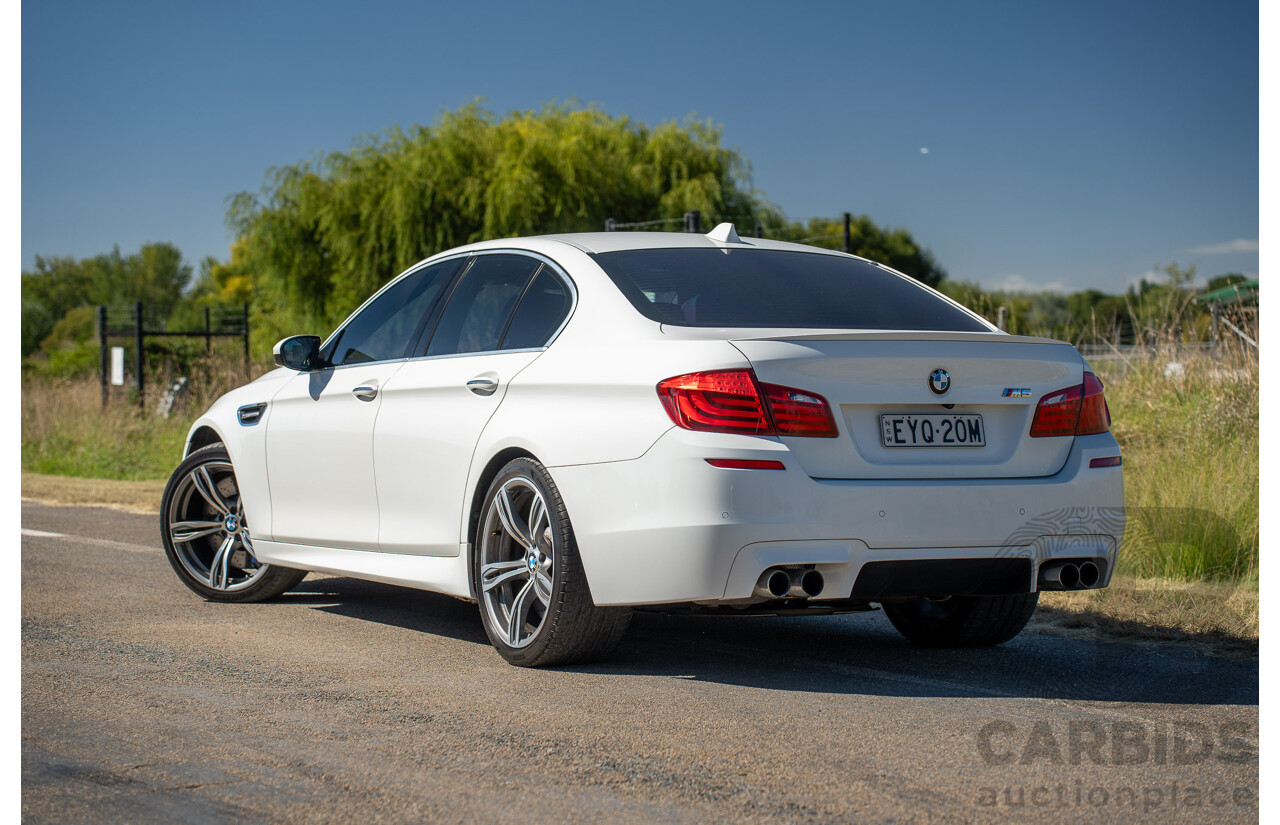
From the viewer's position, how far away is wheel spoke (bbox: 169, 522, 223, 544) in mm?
7223

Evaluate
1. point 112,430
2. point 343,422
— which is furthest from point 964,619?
Answer: point 112,430

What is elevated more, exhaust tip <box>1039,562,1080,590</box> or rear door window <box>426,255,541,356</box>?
rear door window <box>426,255,541,356</box>

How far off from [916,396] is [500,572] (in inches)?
69.0

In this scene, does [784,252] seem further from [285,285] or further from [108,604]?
[285,285]

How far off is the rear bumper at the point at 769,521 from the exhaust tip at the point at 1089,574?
0.19ft

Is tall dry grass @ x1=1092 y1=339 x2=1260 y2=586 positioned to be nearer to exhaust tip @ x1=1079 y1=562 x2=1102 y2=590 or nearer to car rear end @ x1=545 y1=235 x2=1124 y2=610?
Result: exhaust tip @ x1=1079 y1=562 x2=1102 y2=590

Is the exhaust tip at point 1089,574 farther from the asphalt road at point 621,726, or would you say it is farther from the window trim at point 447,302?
the window trim at point 447,302

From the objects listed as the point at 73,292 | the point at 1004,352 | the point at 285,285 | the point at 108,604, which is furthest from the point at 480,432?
the point at 73,292

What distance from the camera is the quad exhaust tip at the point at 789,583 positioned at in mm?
4496

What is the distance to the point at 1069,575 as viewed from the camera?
4.86m

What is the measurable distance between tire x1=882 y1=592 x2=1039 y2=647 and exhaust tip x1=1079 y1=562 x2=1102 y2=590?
0.66 m

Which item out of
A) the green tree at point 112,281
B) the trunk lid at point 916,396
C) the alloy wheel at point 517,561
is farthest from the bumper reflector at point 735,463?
the green tree at point 112,281

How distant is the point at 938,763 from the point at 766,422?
48.8 inches

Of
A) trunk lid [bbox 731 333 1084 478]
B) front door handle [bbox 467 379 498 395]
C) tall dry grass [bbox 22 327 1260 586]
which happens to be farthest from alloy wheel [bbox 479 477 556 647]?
tall dry grass [bbox 22 327 1260 586]
